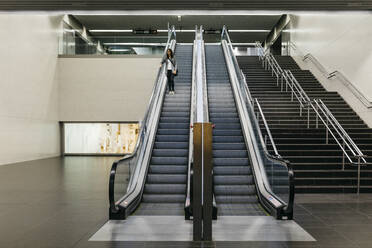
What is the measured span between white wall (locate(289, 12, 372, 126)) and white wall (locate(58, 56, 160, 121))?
831 centimetres

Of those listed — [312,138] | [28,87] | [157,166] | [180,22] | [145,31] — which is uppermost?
[180,22]

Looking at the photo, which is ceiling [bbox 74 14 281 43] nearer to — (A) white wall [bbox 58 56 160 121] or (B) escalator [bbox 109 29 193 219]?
(A) white wall [bbox 58 56 160 121]

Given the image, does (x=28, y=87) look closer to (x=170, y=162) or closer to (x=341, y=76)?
(x=170, y=162)

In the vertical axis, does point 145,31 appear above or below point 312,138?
above

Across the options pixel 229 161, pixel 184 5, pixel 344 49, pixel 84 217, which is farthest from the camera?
pixel 344 49

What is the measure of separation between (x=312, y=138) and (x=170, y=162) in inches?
170

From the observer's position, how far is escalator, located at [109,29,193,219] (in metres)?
6.57

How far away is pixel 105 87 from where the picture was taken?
789 inches

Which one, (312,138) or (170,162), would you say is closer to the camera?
(170,162)

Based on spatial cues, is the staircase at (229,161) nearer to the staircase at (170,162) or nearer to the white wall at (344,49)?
the staircase at (170,162)

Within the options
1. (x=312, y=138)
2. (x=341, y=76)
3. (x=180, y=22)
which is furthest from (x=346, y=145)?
(x=180, y=22)

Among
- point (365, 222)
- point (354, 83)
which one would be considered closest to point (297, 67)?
point (354, 83)

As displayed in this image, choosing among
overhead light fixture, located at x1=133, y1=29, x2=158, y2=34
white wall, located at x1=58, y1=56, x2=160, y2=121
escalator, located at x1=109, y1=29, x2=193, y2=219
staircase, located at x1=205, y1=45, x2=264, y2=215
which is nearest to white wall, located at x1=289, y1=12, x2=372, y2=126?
staircase, located at x1=205, y1=45, x2=264, y2=215

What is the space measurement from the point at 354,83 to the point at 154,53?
10678 millimetres
